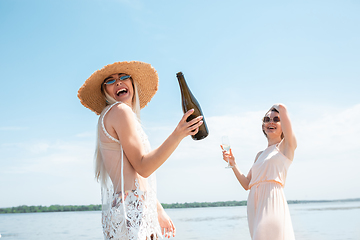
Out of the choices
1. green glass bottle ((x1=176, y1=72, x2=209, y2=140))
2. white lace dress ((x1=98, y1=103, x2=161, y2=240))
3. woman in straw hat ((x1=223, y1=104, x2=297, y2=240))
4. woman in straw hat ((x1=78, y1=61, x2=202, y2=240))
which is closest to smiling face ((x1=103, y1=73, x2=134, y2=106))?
woman in straw hat ((x1=78, y1=61, x2=202, y2=240))

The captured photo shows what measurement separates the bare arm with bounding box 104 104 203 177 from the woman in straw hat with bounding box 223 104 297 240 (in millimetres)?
2382

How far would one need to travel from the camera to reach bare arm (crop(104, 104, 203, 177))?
181cm

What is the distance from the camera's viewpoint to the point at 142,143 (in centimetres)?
201

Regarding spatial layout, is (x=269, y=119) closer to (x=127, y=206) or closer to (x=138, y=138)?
(x=138, y=138)

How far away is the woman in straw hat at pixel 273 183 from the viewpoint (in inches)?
147

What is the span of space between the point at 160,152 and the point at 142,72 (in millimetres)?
924

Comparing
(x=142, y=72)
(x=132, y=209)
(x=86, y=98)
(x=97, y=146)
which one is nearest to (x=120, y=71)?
(x=142, y=72)

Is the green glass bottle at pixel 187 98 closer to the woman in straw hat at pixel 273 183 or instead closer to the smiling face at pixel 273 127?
the woman in straw hat at pixel 273 183

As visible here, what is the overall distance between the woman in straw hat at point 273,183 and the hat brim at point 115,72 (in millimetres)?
1978

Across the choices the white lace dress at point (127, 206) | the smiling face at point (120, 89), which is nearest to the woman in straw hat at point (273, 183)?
the white lace dress at point (127, 206)

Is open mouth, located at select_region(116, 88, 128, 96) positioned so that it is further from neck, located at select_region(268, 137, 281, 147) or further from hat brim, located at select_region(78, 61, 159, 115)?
neck, located at select_region(268, 137, 281, 147)

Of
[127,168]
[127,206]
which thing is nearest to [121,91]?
[127,168]

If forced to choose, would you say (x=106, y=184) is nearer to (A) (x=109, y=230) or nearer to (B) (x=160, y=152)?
(A) (x=109, y=230)

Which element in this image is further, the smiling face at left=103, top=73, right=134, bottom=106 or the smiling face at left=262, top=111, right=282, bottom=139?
the smiling face at left=262, top=111, right=282, bottom=139
